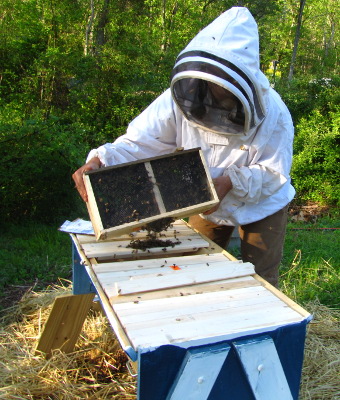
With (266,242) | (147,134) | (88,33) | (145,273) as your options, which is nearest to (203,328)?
(145,273)

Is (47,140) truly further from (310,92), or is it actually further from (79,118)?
(310,92)

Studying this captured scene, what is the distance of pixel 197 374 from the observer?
142 cm

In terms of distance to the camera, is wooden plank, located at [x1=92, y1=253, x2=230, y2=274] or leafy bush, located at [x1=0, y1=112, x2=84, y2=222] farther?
leafy bush, located at [x1=0, y1=112, x2=84, y2=222]

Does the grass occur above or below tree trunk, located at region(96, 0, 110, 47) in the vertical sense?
below

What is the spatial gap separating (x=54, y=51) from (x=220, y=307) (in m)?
7.30

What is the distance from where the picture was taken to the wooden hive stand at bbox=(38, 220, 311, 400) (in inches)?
55.9

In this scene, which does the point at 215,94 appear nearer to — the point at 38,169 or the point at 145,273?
the point at 145,273

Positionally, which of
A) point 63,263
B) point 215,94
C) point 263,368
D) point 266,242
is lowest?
point 63,263

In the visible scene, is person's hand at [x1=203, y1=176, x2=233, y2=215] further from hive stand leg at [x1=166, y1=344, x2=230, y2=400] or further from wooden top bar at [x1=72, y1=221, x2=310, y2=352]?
hive stand leg at [x1=166, y1=344, x2=230, y2=400]

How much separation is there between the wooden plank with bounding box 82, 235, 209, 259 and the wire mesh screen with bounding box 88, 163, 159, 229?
0.51 ft

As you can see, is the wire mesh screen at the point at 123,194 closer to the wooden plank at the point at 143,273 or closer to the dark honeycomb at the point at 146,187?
the dark honeycomb at the point at 146,187

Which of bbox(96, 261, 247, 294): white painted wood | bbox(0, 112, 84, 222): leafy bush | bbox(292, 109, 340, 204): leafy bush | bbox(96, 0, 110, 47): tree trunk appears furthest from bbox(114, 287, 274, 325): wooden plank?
bbox(96, 0, 110, 47): tree trunk

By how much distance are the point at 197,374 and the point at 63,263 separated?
9.97ft

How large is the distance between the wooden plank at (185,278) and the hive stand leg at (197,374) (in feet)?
1.43
